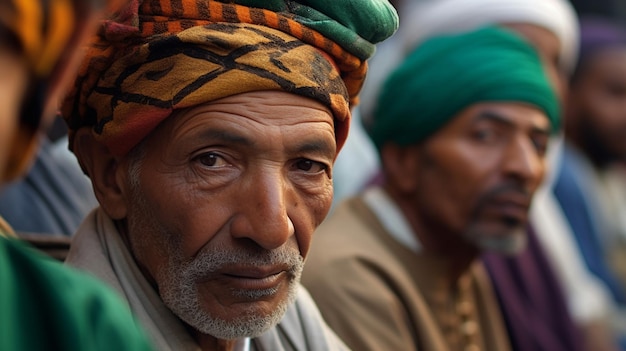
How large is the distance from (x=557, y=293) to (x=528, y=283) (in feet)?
0.88

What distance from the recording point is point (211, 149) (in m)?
3.04

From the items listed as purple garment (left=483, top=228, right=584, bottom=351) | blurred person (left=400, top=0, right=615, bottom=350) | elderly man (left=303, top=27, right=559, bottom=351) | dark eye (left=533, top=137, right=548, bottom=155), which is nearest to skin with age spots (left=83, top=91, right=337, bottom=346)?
elderly man (left=303, top=27, right=559, bottom=351)

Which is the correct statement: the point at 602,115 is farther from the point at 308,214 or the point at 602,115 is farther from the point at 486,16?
the point at 308,214

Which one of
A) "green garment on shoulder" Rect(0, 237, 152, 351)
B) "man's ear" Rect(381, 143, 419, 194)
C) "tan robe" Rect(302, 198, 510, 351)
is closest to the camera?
"green garment on shoulder" Rect(0, 237, 152, 351)

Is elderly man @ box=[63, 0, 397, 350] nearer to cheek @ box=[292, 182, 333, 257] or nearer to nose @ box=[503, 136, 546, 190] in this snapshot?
cheek @ box=[292, 182, 333, 257]

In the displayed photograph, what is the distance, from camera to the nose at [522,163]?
16.1 ft

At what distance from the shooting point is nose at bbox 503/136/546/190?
4.91m

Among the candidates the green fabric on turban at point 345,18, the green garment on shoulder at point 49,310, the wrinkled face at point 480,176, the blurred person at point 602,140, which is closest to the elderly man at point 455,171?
the wrinkled face at point 480,176

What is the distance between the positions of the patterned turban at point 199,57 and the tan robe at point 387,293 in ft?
4.41

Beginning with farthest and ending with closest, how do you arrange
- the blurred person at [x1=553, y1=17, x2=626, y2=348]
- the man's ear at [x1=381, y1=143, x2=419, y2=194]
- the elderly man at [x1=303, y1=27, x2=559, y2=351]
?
the blurred person at [x1=553, y1=17, x2=626, y2=348]
the man's ear at [x1=381, y1=143, x2=419, y2=194]
the elderly man at [x1=303, y1=27, x2=559, y2=351]

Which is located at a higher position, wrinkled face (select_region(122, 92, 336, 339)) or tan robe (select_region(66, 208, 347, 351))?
wrinkled face (select_region(122, 92, 336, 339))

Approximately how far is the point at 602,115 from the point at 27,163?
7.64 metres

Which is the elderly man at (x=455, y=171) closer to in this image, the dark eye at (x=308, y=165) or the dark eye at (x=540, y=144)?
the dark eye at (x=540, y=144)

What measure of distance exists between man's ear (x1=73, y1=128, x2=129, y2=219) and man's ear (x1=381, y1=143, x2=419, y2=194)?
2.05m
